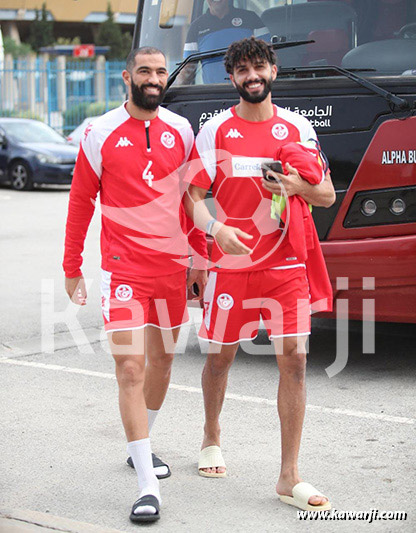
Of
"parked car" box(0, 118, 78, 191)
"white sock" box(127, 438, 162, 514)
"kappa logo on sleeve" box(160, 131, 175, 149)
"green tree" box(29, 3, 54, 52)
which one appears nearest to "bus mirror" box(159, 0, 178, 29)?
"kappa logo on sleeve" box(160, 131, 175, 149)

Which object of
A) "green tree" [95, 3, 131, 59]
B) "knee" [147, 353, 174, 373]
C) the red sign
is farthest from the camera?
"green tree" [95, 3, 131, 59]

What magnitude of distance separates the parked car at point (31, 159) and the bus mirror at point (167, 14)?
13.9 m

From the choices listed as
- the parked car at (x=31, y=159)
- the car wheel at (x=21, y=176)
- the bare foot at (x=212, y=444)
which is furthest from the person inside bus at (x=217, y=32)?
the car wheel at (x=21, y=176)

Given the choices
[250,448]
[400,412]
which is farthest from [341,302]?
[250,448]

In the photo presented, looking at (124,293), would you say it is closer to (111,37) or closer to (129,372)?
(129,372)

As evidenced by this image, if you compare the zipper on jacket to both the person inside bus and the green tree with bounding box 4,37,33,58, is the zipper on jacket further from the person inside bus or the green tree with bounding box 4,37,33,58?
the green tree with bounding box 4,37,33,58

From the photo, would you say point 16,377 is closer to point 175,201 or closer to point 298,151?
point 175,201

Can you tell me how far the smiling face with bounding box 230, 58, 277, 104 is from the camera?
4.52 meters

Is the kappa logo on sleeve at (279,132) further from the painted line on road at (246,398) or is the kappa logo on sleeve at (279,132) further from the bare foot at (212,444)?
the painted line on road at (246,398)

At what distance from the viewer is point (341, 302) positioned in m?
6.66

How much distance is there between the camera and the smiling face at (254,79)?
4.52 m

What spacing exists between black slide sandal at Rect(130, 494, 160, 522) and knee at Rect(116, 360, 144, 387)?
0.48 metres

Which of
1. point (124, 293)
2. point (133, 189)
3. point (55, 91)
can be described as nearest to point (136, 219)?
point (133, 189)

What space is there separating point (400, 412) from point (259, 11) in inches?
113
